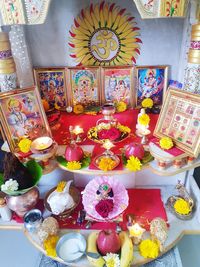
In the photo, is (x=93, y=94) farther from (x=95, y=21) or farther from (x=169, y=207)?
(x=169, y=207)

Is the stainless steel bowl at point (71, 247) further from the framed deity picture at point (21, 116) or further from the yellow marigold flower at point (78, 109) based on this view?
the yellow marigold flower at point (78, 109)

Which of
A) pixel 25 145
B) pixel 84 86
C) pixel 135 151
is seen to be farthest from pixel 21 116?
pixel 135 151

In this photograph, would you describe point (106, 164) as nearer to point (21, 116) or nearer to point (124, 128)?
point (124, 128)

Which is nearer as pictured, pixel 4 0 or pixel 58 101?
pixel 4 0

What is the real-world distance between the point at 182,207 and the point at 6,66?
1.24m

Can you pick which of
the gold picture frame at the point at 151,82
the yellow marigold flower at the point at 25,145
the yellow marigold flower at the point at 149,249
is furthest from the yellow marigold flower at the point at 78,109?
the yellow marigold flower at the point at 149,249

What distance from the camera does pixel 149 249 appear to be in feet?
3.86

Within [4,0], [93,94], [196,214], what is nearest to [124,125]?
[93,94]

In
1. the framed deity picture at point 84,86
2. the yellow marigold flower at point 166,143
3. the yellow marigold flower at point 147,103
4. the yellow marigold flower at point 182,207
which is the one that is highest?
the framed deity picture at point 84,86

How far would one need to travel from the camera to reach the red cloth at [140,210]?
53.1 inches

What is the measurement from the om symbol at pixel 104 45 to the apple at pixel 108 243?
109 cm

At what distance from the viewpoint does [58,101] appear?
1755 millimetres

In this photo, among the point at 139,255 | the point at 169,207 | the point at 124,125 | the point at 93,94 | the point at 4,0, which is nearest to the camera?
the point at 4,0

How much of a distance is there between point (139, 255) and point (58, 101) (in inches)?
44.3
